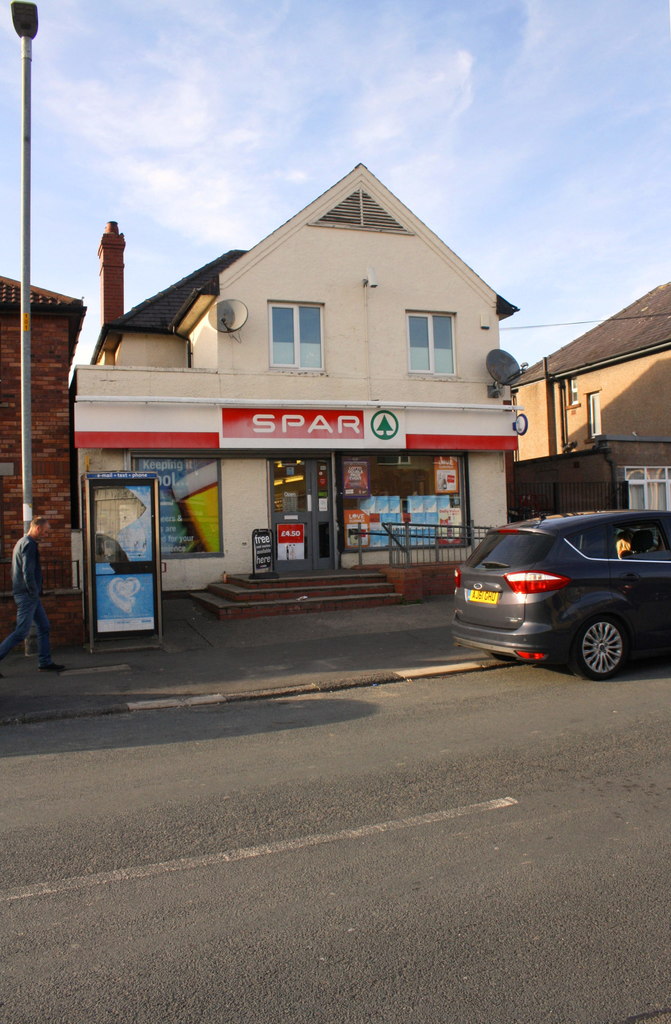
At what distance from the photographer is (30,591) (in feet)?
30.9

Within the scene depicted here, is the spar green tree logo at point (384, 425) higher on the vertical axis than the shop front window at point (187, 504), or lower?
higher

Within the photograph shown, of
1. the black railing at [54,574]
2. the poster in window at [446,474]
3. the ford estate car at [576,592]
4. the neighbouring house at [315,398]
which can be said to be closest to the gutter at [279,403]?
the neighbouring house at [315,398]

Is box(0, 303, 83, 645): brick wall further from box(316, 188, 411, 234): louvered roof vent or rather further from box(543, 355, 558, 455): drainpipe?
box(543, 355, 558, 455): drainpipe

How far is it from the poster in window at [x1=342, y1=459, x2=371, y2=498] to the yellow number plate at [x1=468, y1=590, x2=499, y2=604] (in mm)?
7747

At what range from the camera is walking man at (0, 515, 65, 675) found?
936 cm

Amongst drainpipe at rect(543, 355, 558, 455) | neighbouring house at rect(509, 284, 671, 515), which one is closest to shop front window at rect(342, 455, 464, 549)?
neighbouring house at rect(509, 284, 671, 515)

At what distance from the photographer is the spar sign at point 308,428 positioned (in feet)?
49.9

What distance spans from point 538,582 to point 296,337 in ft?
31.7

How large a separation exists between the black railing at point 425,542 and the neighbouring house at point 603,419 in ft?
11.0

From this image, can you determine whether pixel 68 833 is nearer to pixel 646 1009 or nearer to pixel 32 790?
pixel 32 790

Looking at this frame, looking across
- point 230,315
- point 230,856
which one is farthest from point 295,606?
point 230,856

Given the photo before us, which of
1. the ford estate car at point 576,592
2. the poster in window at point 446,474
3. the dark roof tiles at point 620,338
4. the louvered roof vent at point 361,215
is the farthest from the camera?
the dark roof tiles at point 620,338

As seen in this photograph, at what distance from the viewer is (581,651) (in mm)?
8070

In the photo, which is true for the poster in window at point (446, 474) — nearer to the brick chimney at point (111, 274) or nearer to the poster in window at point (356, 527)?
the poster in window at point (356, 527)
